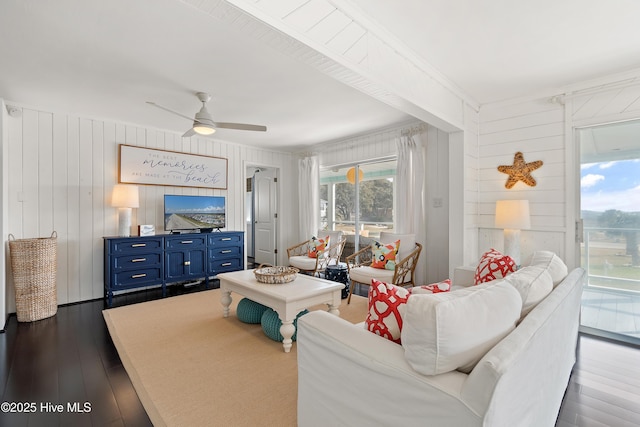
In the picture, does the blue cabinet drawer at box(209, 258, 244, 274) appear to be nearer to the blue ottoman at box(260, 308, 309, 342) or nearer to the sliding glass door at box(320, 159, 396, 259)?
the sliding glass door at box(320, 159, 396, 259)

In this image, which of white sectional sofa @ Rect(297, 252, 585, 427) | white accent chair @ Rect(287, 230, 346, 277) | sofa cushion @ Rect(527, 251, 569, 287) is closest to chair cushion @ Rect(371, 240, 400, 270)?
white accent chair @ Rect(287, 230, 346, 277)

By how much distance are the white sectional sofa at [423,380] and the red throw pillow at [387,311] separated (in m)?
0.07

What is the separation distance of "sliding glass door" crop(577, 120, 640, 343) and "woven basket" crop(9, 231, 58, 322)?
18.7 feet

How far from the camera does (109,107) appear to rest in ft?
12.0

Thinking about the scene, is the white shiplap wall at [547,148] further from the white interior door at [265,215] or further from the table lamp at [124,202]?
the table lamp at [124,202]

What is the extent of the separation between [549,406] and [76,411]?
2.54m

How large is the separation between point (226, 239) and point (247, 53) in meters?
3.13

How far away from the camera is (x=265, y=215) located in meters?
6.54

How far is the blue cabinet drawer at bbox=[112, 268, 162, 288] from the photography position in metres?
3.83

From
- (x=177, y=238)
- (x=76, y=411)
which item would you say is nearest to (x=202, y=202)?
(x=177, y=238)

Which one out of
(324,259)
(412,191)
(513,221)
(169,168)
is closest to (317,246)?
(324,259)

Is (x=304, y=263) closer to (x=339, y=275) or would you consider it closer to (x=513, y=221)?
(x=339, y=275)

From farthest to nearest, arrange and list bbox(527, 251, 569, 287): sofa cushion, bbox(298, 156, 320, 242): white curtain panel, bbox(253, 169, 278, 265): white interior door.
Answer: bbox(253, 169, 278, 265): white interior door → bbox(298, 156, 320, 242): white curtain panel → bbox(527, 251, 569, 287): sofa cushion

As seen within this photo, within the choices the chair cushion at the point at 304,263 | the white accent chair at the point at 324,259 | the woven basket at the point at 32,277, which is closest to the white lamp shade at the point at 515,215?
the white accent chair at the point at 324,259
